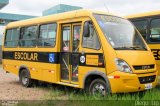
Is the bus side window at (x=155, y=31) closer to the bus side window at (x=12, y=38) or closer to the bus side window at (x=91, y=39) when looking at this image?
the bus side window at (x=91, y=39)

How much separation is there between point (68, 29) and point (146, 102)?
437 cm

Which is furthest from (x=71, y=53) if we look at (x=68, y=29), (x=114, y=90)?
(x=114, y=90)

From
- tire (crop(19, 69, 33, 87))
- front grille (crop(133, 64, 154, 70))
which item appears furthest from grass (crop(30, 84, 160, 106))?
tire (crop(19, 69, 33, 87))

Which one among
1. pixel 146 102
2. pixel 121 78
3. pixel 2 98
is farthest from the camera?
pixel 2 98

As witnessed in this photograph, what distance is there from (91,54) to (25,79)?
516cm

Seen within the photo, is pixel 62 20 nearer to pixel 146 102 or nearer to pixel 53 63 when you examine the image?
pixel 53 63

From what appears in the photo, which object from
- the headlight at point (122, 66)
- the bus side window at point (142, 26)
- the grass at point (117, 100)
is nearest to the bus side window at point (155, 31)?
the bus side window at point (142, 26)

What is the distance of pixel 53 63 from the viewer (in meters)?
12.2

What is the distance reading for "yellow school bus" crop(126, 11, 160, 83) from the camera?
40.0ft

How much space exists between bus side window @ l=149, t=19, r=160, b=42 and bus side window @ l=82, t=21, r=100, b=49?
309 centimetres

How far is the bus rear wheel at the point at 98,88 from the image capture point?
9.67 meters

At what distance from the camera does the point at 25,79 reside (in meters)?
14.5

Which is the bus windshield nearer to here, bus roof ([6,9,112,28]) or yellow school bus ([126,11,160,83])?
bus roof ([6,9,112,28])

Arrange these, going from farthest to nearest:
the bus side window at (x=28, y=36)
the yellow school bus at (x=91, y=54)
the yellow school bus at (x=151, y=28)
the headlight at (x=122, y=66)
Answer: the bus side window at (x=28, y=36) → the yellow school bus at (x=151, y=28) → the yellow school bus at (x=91, y=54) → the headlight at (x=122, y=66)
